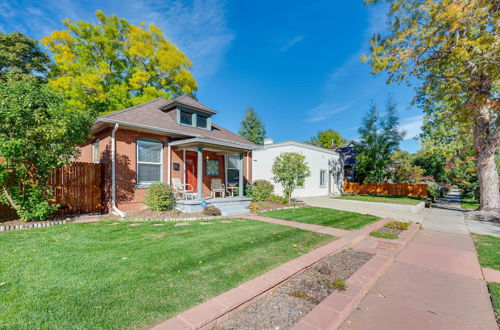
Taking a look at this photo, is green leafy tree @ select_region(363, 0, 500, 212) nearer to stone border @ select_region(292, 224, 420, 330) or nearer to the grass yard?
the grass yard

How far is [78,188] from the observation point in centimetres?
786

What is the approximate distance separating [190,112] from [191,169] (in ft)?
9.98

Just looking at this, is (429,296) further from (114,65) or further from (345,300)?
(114,65)

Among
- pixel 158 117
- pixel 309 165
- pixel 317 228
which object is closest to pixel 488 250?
pixel 317 228

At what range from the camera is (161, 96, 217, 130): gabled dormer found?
10.7 meters

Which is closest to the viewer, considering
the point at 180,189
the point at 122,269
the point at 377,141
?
the point at 122,269

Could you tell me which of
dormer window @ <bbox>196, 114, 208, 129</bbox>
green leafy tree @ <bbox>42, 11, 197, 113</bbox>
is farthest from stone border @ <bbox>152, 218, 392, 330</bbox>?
green leafy tree @ <bbox>42, 11, 197, 113</bbox>

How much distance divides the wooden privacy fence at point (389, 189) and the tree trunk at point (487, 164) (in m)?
8.20

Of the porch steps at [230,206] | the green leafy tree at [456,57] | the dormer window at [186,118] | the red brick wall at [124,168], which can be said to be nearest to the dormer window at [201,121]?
the dormer window at [186,118]

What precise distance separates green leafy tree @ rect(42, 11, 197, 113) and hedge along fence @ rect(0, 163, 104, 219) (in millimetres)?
10287

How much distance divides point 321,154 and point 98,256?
17917 mm

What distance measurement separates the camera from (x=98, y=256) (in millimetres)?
3750

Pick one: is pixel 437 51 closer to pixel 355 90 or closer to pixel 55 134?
pixel 355 90

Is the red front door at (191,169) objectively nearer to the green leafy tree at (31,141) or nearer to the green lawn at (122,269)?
the green leafy tree at (31,141)
